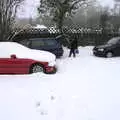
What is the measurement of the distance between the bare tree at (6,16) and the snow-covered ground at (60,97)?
9.99 m

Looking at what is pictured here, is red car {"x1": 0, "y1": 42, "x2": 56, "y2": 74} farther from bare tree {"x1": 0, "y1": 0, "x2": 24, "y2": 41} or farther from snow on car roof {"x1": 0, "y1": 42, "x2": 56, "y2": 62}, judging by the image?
bare tree {"x1": 0, "y1": 0, "x2": 24, "y2": 41}

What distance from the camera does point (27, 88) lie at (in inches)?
366

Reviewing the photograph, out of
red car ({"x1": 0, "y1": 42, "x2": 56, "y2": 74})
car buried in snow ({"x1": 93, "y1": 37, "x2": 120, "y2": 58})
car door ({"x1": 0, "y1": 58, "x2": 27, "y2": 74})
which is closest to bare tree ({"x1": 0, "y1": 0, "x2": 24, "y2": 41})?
car buried in snow ({"x1": 93, "y1": 37, "x2": 120, "y2": 58})

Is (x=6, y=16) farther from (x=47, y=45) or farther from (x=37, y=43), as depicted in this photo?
(x=47, y=45)

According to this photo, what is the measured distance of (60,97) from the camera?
828 cm

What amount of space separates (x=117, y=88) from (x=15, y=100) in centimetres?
342

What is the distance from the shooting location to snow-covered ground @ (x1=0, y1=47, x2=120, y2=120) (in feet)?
22.6

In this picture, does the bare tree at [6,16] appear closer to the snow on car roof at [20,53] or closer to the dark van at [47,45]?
the dark van at [47,45]

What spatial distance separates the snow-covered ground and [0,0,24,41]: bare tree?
32.8 feet

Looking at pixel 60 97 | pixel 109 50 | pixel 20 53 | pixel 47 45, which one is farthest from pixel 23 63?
pixel 109 50

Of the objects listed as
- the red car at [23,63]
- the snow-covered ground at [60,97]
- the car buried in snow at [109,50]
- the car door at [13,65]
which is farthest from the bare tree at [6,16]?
the snow-covered ground at [60,97]

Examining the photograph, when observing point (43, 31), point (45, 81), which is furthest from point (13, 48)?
point (43, 31)

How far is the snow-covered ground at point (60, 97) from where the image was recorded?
689 cm

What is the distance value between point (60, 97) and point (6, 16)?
14.1m
